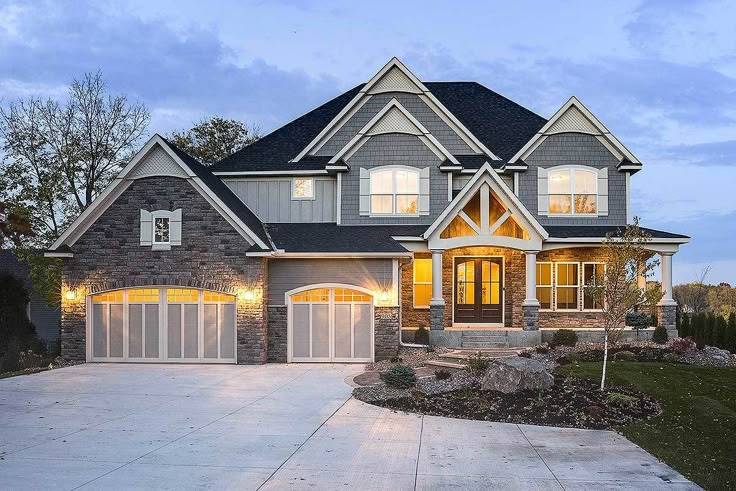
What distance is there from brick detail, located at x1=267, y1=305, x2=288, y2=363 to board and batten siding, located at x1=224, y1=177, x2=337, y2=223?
4618mm

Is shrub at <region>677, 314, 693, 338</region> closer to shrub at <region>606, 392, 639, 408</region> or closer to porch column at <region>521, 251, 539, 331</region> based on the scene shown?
porch column at <region>521, 251, 539, 331</region>

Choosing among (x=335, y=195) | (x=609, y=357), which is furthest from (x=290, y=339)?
(x=609, y=357)

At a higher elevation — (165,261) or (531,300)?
(165,261)

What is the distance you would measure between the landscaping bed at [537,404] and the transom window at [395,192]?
31.1 ft

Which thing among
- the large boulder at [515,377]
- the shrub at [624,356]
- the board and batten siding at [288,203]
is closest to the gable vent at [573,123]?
the board and batten siding at [288,203]

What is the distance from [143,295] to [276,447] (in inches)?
452

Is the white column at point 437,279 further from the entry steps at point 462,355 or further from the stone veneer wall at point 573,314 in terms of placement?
the stone veneer wall at point 573,314

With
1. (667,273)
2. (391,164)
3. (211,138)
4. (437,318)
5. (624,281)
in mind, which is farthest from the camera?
(211,138)

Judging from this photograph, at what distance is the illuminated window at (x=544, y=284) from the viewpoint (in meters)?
23.5

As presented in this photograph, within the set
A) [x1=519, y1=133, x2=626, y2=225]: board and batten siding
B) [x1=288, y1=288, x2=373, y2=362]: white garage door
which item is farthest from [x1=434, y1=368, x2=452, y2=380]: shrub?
[x1=519, y1=133, x2=626, y2=225]: board and batten siding

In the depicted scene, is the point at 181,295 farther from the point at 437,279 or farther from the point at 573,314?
the point at 573,314

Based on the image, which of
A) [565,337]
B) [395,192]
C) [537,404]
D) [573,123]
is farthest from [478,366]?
[573,123]

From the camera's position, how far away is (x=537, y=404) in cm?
1264

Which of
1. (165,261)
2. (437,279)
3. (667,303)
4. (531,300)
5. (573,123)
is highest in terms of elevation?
(573,123)
